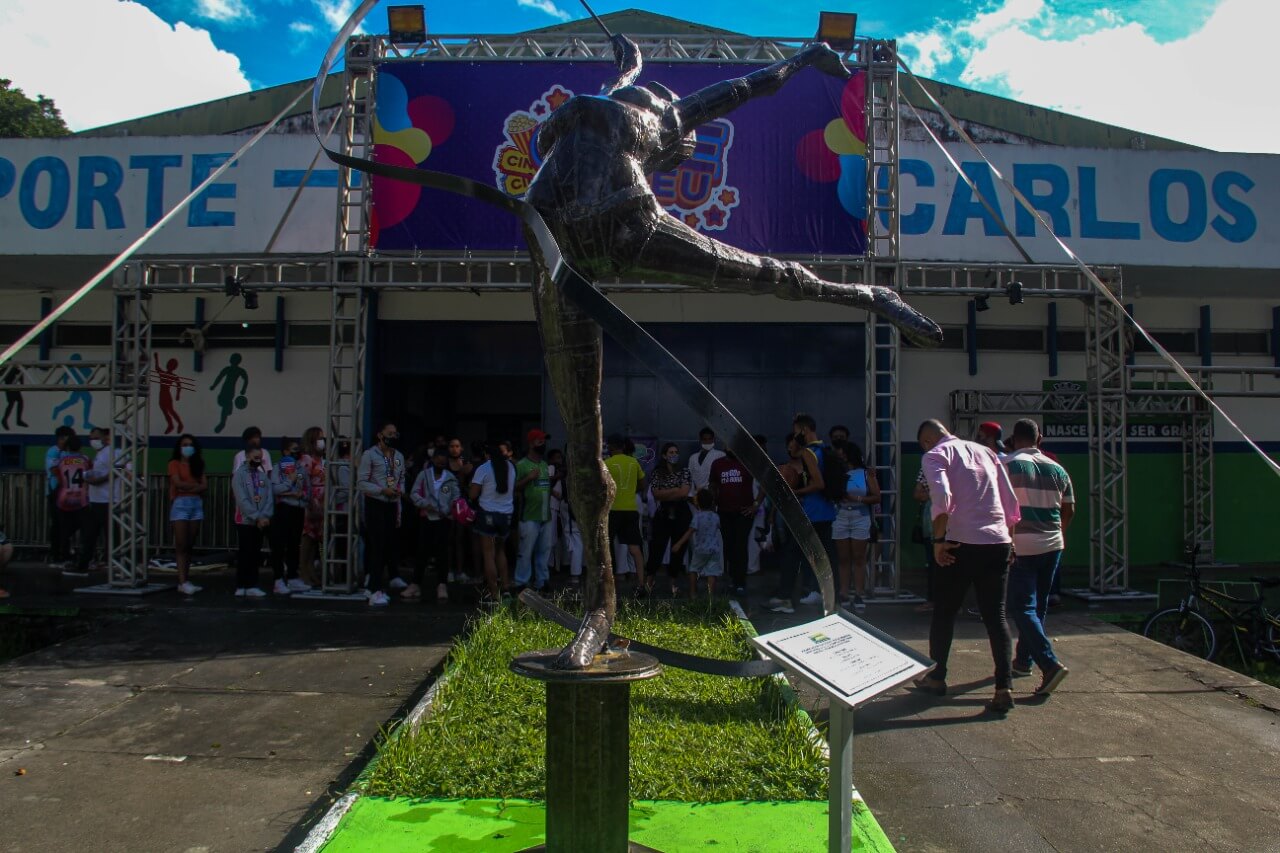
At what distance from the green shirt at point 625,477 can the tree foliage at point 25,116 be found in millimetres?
26838

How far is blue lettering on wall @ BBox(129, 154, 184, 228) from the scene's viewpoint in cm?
1240

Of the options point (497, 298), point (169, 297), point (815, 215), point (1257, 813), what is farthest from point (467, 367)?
point (1257, 813)

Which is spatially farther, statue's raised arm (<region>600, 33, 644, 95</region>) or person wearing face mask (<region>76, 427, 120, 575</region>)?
person wearing face mask (<region>76, 427, 120, 575</region>)

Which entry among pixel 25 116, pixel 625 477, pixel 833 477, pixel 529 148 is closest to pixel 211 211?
pixel 529 148

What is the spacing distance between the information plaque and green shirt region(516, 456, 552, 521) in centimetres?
623

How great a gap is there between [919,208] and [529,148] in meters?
5.45

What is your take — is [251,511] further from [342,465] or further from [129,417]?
[129,417]

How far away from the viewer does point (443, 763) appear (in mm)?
4551

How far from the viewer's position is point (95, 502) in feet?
36.6

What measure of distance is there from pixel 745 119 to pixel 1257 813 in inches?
327

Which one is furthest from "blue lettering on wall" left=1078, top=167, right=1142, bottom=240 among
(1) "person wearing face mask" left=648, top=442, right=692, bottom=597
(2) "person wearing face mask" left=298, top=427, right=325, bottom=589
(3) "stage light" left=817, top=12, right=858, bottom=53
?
(2) "person wearing face mask" left=298, top=427, right=325, bottom=589

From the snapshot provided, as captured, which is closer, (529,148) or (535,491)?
(535,491)

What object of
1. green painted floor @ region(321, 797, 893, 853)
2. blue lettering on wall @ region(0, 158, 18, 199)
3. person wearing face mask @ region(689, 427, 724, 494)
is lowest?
green painted floor @ region(321, 797, 893, 853)

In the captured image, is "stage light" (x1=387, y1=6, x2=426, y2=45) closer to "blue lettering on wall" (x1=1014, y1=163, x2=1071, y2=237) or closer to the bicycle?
"blue lettering on wall" (x1=1014, y1=163, x2=1071, y2=237)
